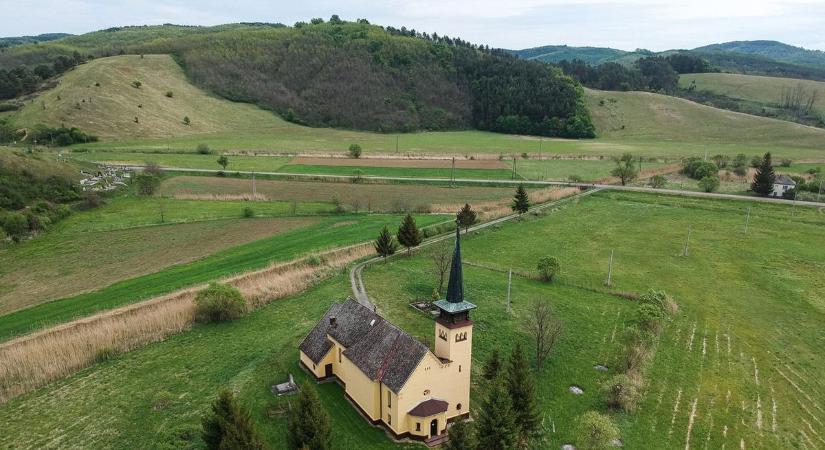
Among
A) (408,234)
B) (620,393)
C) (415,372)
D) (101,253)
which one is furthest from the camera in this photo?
(408,234)

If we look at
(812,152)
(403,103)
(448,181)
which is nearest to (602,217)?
(448,181)

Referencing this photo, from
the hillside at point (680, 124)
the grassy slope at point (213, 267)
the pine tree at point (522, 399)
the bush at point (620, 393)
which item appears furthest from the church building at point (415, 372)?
the hillside at point (680, 124)

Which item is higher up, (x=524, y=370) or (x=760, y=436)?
(x=524, y=370)

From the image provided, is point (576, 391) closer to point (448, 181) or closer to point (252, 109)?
point (448, 181)

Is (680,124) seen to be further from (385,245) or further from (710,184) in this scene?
(385,245)

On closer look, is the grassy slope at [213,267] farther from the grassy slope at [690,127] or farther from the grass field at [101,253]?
the grassy slope at [690,127]

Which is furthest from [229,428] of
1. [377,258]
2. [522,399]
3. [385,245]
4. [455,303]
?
[377,258]

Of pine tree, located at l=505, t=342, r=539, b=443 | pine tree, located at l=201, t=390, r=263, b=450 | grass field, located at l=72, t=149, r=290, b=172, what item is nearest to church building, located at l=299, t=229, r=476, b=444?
pine tree, located at l=505, t=342, r=539, b=443
